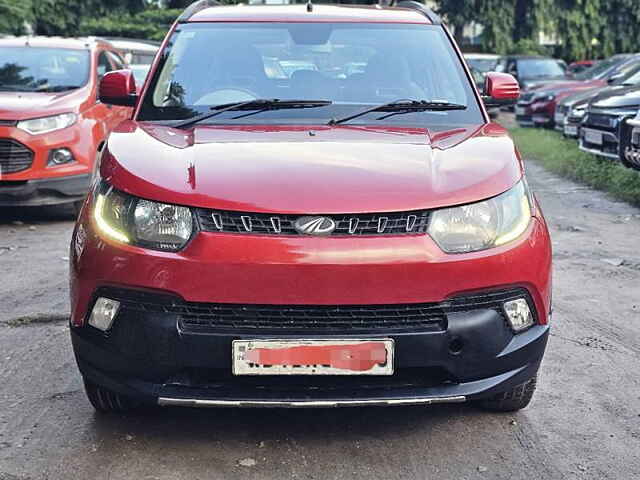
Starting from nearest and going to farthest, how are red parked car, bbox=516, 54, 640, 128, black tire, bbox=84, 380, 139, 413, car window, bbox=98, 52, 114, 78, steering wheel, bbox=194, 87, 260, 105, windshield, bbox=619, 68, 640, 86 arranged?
black tire, bbox=84, 380, 139, 413 → steering wheel, bbox=194, 87, 260, 105 → car window, bbox=98, 52, 114, 78 → windshield, bbox=619, 68, 640, 86 → red parked car, bbox=516, 54, 640, 128

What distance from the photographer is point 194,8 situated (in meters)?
5.50

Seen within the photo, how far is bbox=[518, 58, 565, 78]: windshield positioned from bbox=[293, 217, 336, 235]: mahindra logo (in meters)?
23.9

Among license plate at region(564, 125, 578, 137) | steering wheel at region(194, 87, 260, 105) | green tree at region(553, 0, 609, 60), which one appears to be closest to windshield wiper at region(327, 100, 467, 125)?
steering wheel at region(194, 87, 260, 105)

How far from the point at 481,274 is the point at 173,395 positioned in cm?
112

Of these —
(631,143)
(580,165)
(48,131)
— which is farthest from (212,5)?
(580,165)

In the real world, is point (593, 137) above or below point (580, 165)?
above

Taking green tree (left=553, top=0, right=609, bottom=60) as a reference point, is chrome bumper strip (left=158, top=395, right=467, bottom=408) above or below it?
above

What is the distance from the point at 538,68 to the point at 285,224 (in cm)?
2446

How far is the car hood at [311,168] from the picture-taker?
3.52 meters

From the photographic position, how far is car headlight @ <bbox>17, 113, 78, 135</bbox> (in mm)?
9102

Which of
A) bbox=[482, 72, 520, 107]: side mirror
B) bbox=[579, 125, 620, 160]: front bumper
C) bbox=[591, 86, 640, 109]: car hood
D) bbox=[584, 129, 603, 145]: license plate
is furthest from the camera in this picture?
bbox=[584, 129, 603, 145]: license plate

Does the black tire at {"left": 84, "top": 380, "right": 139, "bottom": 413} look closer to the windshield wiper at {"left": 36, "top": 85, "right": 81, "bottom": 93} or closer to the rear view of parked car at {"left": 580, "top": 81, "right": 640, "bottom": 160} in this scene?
the windshield wiper at {"left": 36, "top": 85, "right": 81, "bottom": 93}

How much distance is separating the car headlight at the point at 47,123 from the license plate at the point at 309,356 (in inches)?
246

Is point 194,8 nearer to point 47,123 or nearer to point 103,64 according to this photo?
point 47,123
